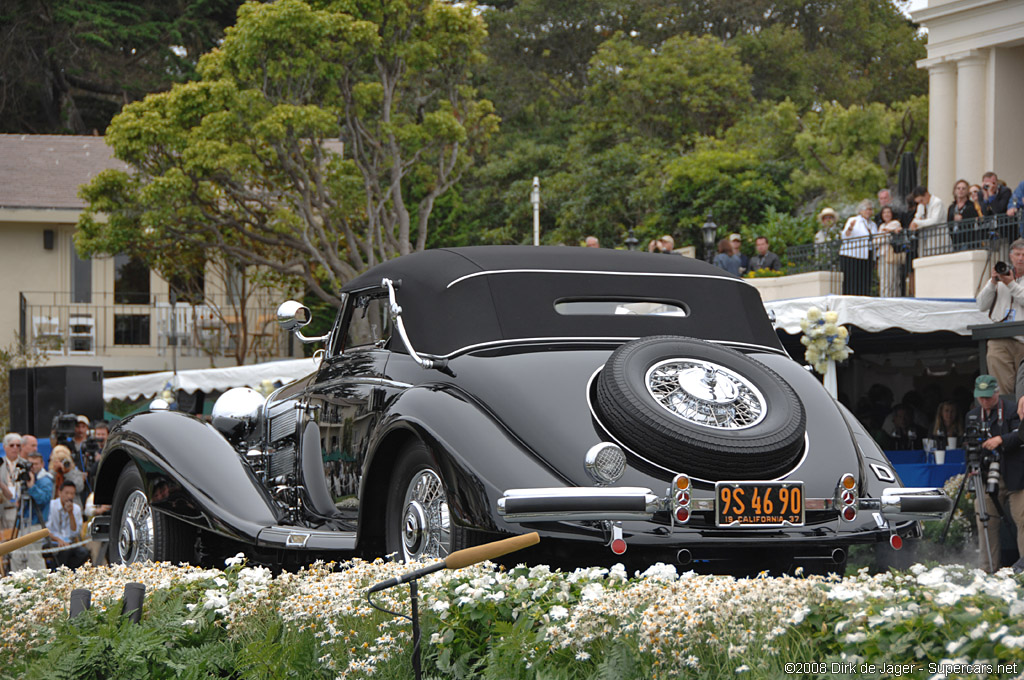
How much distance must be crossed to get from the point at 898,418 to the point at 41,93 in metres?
34.4

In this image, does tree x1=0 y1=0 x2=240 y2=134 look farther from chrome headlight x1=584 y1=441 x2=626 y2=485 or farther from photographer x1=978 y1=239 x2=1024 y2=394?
chrome headlight x1=584 y1=441 x2=626 y2=485

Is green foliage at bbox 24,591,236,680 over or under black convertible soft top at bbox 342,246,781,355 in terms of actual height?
under

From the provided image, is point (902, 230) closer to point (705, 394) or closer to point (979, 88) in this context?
point (979, 88)

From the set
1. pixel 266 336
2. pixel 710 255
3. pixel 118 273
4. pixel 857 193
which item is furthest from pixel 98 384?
pixel 857 193

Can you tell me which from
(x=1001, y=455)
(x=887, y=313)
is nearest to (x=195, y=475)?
(x=1001, y=455)

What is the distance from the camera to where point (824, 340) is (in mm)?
13242

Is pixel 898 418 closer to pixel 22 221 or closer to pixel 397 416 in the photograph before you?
pixel 397 416

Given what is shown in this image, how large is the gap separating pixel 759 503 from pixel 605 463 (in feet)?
2.22

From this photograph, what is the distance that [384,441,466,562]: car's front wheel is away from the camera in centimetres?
573

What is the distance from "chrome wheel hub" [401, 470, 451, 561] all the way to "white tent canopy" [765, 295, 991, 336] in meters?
8.66

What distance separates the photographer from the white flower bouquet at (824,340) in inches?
520

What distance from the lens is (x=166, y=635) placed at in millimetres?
4773

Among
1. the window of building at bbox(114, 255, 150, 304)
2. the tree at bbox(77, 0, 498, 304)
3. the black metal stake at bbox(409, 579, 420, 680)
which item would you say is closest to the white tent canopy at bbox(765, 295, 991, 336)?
the black metal stake at bbox(409, 579, 420, 680)

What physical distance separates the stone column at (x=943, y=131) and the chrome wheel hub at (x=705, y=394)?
2177cm
